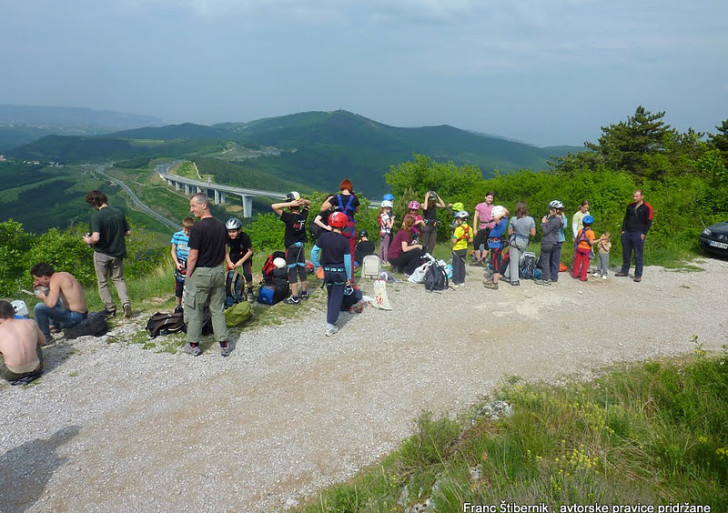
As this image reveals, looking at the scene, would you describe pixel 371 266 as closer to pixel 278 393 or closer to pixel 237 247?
pixel 237 247

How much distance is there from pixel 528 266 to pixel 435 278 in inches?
106

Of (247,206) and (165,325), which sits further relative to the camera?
(247,206)

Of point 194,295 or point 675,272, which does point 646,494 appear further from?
point 675,272

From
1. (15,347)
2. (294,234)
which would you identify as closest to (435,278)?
(294,234)

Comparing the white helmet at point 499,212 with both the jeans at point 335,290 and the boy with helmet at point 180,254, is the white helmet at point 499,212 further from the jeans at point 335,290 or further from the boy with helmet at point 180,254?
the boy with helmet at point 180,254

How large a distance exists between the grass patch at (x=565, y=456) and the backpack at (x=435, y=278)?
4.45 m

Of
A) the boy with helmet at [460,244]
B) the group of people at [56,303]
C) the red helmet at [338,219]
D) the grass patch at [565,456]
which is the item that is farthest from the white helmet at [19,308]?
A: the boy with helmet at [460,244]

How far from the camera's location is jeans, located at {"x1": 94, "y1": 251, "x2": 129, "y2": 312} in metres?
7.28

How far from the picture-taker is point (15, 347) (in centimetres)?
520

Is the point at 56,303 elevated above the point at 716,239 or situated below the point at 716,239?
below

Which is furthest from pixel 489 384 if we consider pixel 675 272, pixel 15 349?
pixel 675 272

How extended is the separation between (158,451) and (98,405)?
128cm

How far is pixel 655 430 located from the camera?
4055 millimetres

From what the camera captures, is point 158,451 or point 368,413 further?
point 368,413
